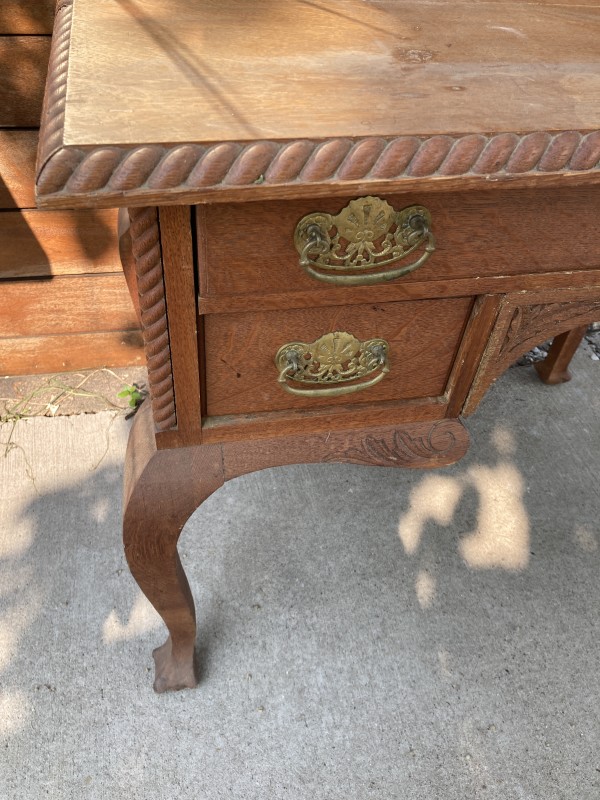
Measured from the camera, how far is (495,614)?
1.25 metres

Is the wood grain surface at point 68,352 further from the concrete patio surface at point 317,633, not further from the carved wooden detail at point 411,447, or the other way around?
the carved wooden detail at point 411,447

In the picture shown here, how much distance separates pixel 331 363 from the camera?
2.50 feet

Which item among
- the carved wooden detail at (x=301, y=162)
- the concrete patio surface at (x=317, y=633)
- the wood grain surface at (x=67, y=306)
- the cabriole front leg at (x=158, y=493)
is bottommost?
the concrete patio surface at (x=317, y=633)

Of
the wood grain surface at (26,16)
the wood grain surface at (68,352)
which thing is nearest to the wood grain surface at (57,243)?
the wood grain surface at (68,352)

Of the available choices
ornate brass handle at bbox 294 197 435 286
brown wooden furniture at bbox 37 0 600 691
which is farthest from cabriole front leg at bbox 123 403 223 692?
ornate brass handle at bbox 294 197 435 286

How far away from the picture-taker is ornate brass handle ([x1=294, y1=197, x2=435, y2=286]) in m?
0.61

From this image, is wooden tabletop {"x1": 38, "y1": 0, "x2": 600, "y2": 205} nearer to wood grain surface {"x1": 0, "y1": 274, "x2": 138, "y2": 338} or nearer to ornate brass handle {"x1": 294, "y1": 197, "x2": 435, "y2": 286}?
ornate brass handle {"x1": 294, "y1": 197, "x2": 435, "y2": 286}

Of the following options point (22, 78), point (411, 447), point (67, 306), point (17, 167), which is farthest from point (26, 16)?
point (411, 447)

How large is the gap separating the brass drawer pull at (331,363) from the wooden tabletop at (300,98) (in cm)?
23

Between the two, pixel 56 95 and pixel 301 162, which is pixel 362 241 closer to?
pixel 301 162

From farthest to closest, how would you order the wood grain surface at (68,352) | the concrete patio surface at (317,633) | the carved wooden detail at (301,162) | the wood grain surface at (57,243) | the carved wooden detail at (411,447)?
the wood grain surface at (68,352) < the wood grain surface at (57,243) < the concrete patio surface at (317,633) < the carved wooden detail at (411,447) < the carved wooden detail at (301,162)

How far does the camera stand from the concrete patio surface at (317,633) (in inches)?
41.2

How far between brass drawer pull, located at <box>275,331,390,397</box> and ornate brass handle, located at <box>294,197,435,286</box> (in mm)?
96

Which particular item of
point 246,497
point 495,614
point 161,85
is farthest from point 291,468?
point 161,85
